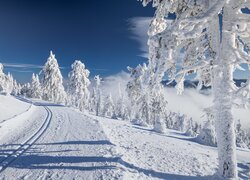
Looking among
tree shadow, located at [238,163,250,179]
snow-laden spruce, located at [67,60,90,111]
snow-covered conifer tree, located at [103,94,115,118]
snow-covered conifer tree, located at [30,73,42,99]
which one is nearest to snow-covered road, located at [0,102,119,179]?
tree shadow, located at [238,163,250,179]

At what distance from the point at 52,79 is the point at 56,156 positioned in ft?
171

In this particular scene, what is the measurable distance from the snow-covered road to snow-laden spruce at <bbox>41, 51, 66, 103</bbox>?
4721cm

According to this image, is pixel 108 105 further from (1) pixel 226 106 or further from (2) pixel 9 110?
(1) pixel 226 106

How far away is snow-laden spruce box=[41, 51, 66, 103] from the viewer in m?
59.7

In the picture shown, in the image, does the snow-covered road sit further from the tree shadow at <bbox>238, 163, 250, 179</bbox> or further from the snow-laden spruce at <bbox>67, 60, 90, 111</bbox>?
the snow-laden spruce at <bbox>67, 60, 90, 111</bbox>

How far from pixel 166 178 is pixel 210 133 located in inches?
602

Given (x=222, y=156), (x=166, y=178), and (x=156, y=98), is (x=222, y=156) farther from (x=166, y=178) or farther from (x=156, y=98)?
(x=156, y=98)

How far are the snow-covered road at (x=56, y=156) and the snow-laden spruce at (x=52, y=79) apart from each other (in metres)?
47.2

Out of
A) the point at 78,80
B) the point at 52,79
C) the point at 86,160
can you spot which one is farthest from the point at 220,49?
the point at 52,79

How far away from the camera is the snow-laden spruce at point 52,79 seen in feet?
196

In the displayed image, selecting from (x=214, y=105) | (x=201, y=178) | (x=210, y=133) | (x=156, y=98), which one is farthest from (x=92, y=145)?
(x=156, y=98)

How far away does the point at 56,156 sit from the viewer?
10.0 meters

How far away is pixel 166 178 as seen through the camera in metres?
8.84

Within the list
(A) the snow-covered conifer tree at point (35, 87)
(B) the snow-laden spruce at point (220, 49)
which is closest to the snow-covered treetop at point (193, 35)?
(B) the snow-laden spruce at point (220, 49)
